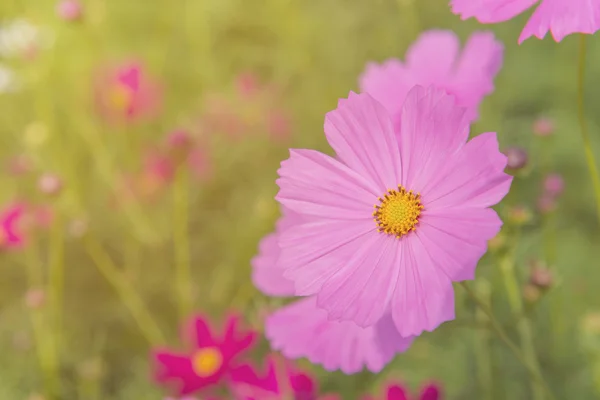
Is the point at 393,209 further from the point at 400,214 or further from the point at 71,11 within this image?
the point at 71,11

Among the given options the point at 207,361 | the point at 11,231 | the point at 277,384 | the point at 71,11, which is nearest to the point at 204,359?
the point at 207,361

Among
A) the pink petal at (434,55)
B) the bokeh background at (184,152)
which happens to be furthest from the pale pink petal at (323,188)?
the bokeh background at (184,152)

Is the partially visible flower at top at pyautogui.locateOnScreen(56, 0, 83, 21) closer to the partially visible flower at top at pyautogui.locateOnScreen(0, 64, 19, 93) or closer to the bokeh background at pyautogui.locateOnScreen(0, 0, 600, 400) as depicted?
the bokeh background at pyautogui.locateOnScreen(0, 0, 600, 400)

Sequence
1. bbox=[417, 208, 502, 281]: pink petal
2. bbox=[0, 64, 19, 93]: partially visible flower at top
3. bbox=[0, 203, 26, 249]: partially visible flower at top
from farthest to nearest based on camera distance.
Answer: bbox=[0, 64, 19, 93]: partially visible flower at top → bbox=[0, 203, 26, 249]: partially visible flower at top → bbox=[417, 208, 502, 281]: pink petal

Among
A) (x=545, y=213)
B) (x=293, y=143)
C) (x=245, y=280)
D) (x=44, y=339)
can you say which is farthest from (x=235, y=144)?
(x=545, y=213)

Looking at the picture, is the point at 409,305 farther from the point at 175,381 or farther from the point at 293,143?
the point at 293,143

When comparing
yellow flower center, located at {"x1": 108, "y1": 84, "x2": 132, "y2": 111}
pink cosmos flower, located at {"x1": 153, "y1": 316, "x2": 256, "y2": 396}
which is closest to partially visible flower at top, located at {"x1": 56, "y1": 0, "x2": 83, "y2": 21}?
yellow flower center, located at {"x1": 108, "y1": 84, "x2": 132, "y2": 111}
